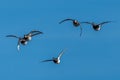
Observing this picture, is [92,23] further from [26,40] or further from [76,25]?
[26,40]

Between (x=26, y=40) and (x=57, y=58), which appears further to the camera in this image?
(x=57, y=58)

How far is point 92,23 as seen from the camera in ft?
161

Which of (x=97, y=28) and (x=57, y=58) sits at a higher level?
(x=97, y=28)

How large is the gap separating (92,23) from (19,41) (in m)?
8.84

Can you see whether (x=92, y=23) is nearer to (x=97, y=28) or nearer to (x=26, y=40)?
(x=97, y=28)

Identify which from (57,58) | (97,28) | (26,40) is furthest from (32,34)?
(97,28)

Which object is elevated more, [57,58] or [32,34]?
[32,34]

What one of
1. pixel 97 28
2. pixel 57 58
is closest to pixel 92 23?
pixel 97 28

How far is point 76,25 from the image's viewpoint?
48875 mm

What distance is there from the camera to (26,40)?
46.8m

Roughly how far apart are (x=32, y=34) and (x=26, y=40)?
3.80ft

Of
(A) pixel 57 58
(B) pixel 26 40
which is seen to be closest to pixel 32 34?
(B) pixel 26 40

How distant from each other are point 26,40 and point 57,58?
5.19m

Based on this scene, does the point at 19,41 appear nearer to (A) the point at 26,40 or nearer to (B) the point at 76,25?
(A) the point at 26,40
